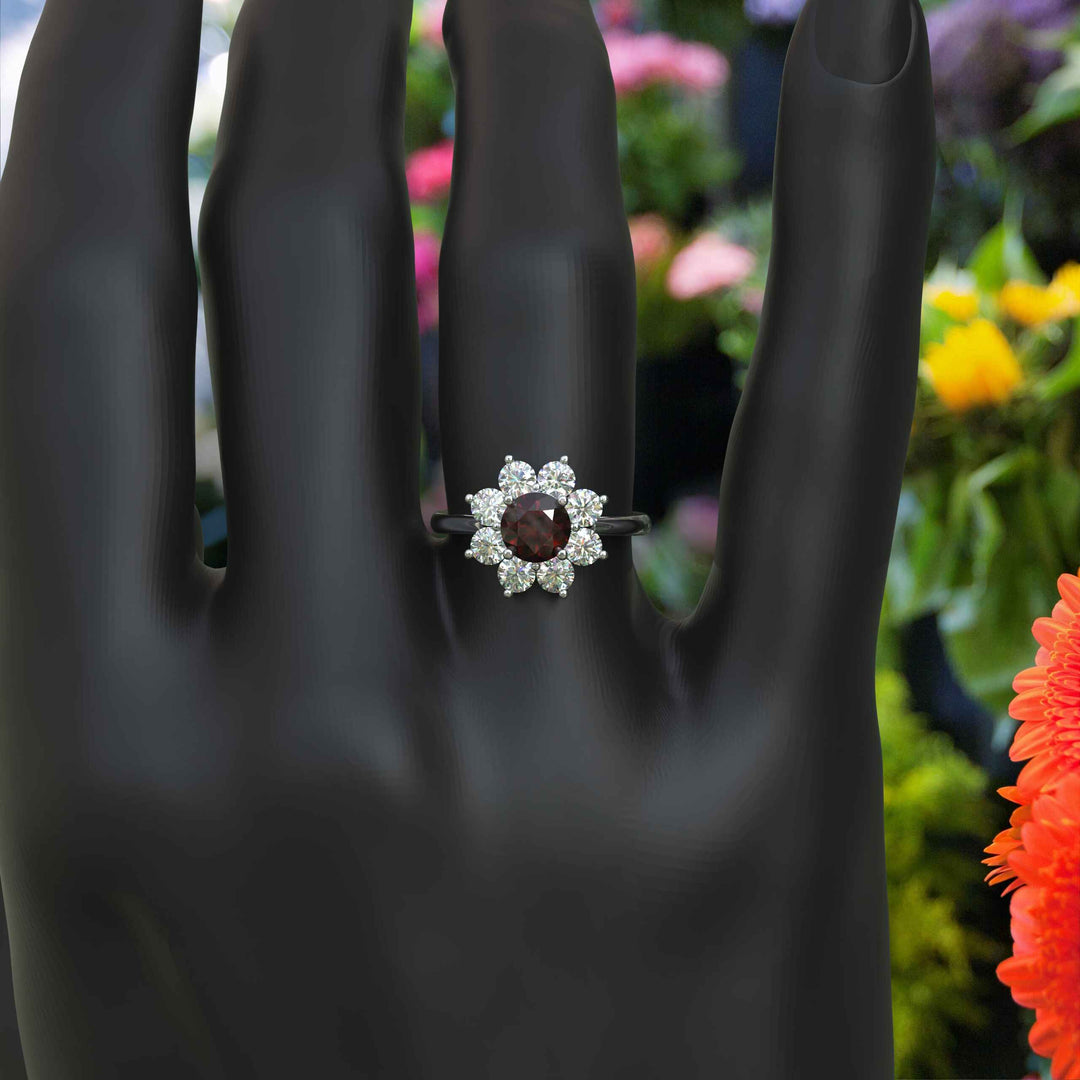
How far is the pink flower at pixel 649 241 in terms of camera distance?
1132 millimetres

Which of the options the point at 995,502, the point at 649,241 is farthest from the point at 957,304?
the point at 649,241

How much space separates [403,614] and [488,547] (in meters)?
0.04

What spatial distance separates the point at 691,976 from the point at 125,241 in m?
0.33

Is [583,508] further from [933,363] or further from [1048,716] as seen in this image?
[933,363]

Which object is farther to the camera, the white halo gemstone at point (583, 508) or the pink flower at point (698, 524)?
the pink flower at point (698, 524)

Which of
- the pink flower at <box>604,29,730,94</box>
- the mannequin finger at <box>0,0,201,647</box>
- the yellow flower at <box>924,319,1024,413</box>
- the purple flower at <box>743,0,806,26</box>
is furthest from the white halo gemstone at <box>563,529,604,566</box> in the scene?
the purple flower at <box>743,0,806,26</box>

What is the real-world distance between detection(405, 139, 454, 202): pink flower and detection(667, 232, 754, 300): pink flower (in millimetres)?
261

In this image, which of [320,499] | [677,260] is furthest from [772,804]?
[677,260]

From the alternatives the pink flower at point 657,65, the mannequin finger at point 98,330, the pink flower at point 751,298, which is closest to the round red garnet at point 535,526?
the mannequin finger at point 98,330

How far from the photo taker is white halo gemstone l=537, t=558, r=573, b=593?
0.36m

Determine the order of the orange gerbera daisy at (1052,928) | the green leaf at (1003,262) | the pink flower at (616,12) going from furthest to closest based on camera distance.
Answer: the pink flower at (616,12) → the green leaf at (1003,262) → the orange gerbera daisy at (1052,928)

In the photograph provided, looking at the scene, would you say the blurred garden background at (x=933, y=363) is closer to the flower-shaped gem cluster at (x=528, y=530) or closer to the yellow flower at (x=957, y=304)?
the yellow flower at (x=957, y=304)

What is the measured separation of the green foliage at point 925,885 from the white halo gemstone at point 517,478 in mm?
783

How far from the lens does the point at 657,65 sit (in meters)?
1.11
